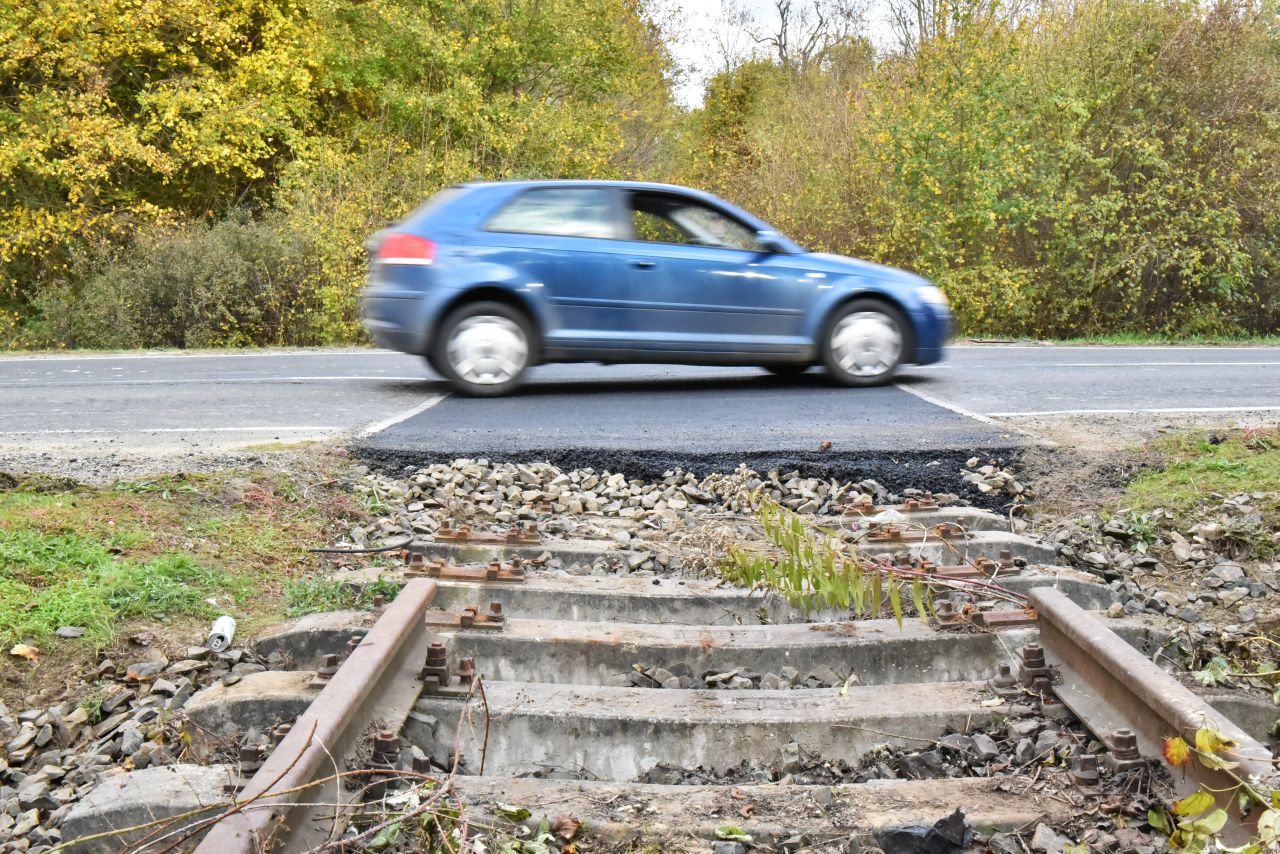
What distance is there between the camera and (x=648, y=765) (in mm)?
3344

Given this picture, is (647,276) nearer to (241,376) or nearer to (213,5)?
(241,376)

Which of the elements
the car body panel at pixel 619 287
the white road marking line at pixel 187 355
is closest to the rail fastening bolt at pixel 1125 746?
the car body panel at pixel 619 287

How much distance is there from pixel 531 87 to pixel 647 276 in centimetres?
1903

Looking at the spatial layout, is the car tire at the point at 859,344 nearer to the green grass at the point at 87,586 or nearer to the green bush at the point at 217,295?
the green grass at the point at 87,586

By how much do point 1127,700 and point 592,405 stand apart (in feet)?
20.1

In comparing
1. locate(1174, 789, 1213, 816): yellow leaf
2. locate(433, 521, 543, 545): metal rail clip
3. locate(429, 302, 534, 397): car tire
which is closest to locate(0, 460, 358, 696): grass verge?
locate(433, 521, 543, 545): metal rail clip

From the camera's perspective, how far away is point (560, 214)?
978 cm

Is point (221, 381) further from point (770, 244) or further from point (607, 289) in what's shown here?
point (770, 244)

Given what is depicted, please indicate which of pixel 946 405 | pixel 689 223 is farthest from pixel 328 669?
pixel 689 223

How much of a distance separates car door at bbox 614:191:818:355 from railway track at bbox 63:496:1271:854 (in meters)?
5.32

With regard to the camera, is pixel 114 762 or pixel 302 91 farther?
pixel 302 91

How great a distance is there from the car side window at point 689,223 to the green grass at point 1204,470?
4054mm

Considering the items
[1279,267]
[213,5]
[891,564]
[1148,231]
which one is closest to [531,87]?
[213,5]

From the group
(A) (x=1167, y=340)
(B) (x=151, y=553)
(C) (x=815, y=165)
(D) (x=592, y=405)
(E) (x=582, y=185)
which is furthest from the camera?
(C) (x=815, y=165)
